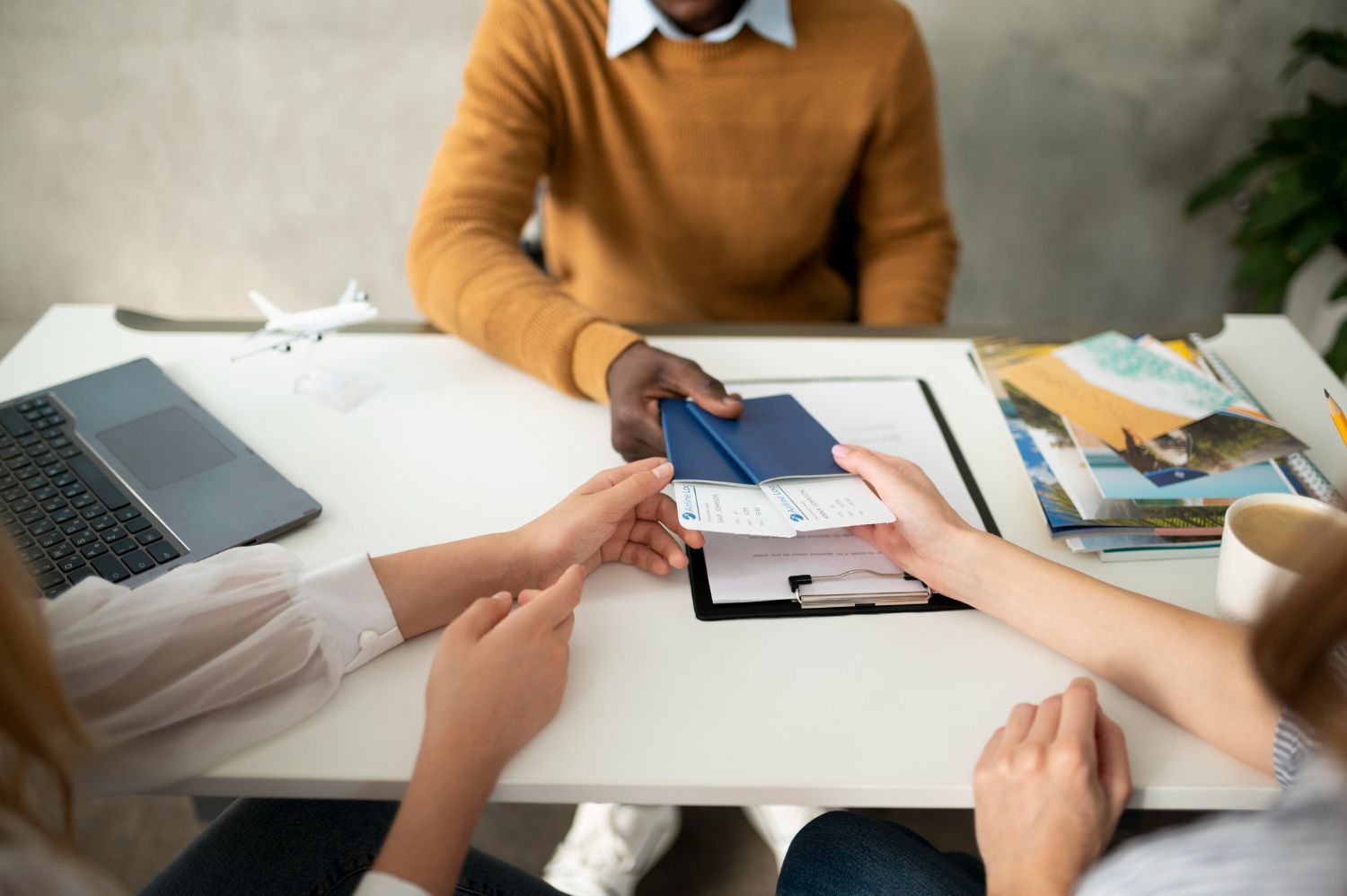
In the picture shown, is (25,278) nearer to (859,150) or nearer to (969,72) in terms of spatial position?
(859,150)

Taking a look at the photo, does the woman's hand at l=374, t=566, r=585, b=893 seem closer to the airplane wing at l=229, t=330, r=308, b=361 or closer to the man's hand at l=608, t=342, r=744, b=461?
the man's hand at l=608, t=342, r=744, b=461

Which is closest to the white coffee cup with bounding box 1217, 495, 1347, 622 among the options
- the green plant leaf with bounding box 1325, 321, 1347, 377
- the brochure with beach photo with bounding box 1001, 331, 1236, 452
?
the brochure with beach photo with bounding box 1001, 331, 1236, 452

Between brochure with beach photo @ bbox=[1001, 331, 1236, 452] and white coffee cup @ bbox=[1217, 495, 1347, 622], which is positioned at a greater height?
white coffee cup @ bbox=[1217, 495, 1347, 622]

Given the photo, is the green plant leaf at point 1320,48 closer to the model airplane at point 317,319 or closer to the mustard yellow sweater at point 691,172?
the mustard yellow sweater at point 691,172

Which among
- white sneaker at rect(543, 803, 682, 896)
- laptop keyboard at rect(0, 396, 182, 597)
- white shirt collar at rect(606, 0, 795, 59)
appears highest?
white shirt collar at rect(606, 0, 795, 59)

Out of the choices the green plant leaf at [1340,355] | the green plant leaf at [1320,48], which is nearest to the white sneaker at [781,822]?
the green plant leaf at [1340,355]

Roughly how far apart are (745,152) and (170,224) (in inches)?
53.4

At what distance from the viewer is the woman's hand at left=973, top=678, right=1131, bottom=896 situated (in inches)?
25.1

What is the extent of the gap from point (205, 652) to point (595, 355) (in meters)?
0.50

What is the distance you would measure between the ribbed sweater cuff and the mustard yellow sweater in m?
0.10

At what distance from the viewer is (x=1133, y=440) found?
0.97 m

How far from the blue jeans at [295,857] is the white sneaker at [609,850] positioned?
45 centimetres

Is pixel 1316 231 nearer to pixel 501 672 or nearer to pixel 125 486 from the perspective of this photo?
pixel 501 672

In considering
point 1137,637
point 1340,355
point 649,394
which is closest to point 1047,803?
point 1137,637
